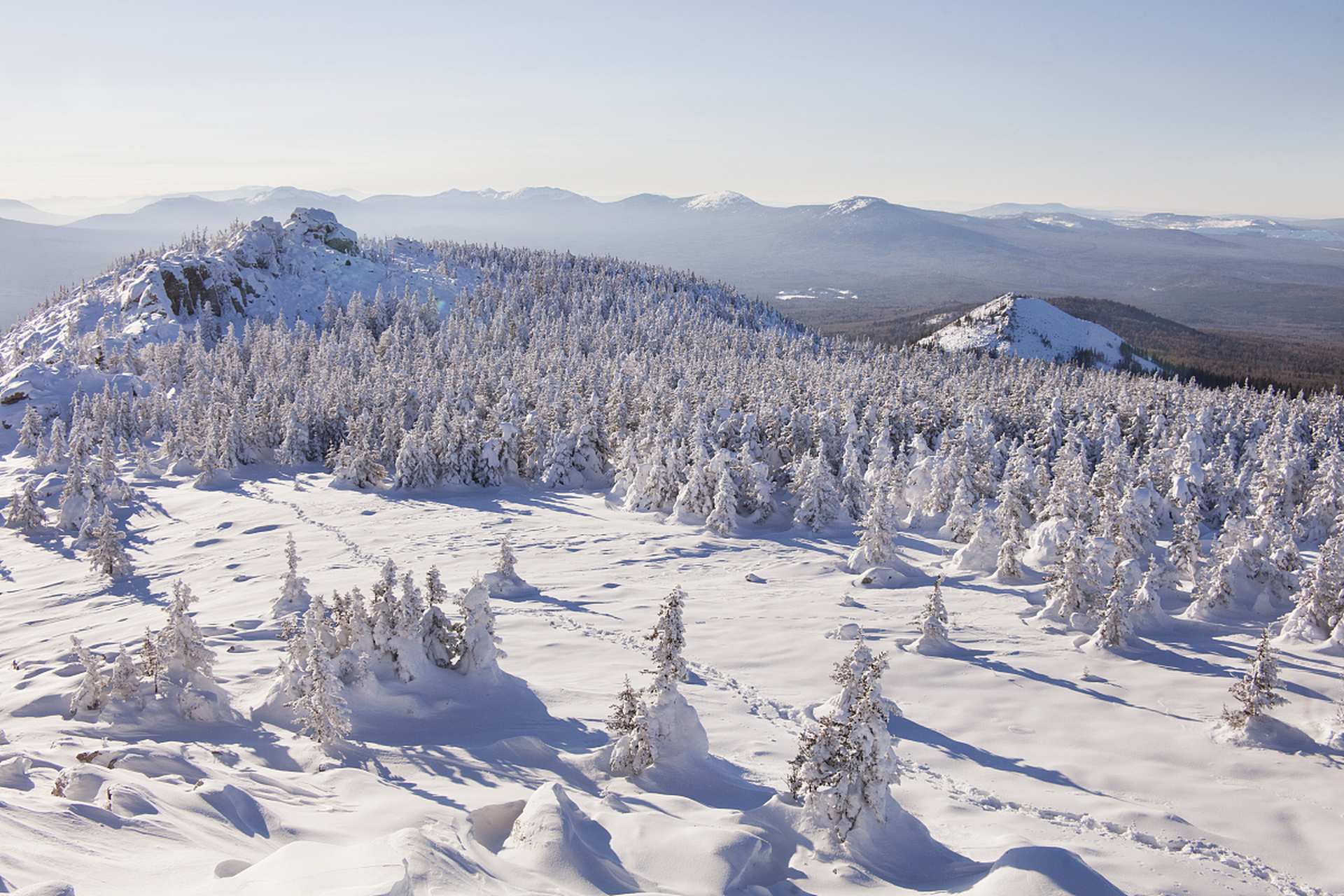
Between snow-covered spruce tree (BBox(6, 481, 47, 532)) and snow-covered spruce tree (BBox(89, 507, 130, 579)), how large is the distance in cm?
1511

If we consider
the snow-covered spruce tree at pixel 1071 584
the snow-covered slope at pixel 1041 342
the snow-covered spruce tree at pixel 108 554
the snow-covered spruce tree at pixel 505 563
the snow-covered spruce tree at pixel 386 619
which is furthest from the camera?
the snow-covered slope at pixel 1041 342

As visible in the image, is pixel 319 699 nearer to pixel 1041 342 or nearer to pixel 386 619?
pixel 386 619

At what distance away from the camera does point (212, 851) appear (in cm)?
947

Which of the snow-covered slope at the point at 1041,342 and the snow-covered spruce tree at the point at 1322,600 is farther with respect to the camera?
the snow-covered slope at the point at 1041,342

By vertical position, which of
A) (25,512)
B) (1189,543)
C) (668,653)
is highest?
(668,653)

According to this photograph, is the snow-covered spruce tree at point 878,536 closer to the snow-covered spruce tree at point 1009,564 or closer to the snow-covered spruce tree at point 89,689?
the snow-covered spruce tree at point 1009,564

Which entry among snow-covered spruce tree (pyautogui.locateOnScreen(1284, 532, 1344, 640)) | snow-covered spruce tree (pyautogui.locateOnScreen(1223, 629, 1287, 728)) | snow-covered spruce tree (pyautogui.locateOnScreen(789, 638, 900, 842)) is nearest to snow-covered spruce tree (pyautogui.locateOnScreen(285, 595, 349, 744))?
snow-covered spruce tree (pyautogui.locateOnScreen(789, 638, 900, 842))

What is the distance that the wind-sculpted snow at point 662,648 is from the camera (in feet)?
37.1

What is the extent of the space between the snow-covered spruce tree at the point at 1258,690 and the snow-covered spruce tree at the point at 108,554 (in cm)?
4759

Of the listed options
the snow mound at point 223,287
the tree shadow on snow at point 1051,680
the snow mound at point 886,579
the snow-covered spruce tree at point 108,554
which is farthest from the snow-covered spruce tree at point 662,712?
the snow mound at point 223,287

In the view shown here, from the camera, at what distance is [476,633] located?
62.1ft

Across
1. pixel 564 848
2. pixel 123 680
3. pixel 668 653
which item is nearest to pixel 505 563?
pixel 123 680

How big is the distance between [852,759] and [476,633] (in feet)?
36.4

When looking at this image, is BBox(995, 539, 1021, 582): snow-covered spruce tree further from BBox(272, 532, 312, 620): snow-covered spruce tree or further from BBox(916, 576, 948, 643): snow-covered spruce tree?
BBox(272, 532, 312, 620): snow-covered spruce tree
